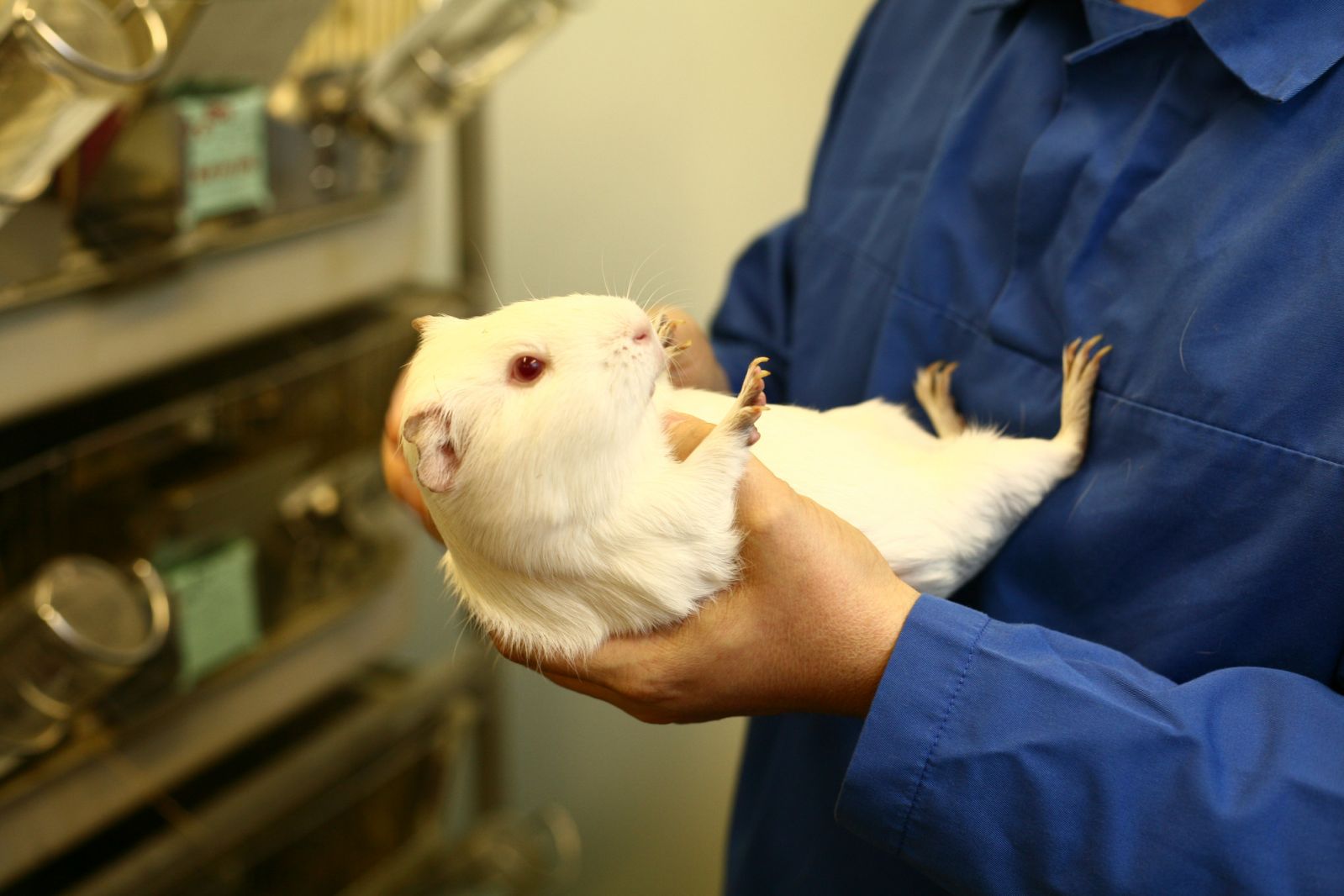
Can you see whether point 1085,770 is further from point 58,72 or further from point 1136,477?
point 58,72

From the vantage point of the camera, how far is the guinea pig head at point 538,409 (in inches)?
28.9

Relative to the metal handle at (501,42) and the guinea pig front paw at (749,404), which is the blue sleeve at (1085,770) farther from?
the metal handle at (501,42)

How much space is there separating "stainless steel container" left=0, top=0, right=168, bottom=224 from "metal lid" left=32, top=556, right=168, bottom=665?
0.29 m

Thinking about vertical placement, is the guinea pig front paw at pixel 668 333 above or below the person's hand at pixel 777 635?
above

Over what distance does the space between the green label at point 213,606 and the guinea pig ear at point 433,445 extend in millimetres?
396

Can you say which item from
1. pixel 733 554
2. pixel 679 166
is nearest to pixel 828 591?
pixel 733 554

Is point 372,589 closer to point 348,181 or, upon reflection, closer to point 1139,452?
point 348,181

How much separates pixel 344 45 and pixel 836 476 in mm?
710

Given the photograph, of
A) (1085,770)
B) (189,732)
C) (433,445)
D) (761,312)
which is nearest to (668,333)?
(433,445)

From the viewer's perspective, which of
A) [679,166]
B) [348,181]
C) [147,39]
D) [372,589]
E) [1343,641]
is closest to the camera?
[1343,641]

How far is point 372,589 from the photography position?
1.21 metres

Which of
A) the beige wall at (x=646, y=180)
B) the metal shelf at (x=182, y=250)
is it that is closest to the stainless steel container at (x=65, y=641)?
the metal shelf at (x=182, y=250)

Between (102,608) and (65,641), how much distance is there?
0.16ft

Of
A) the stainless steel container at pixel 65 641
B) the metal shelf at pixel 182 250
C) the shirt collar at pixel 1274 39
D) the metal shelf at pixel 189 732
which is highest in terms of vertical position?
the shirt collar at pixel 1274 39
